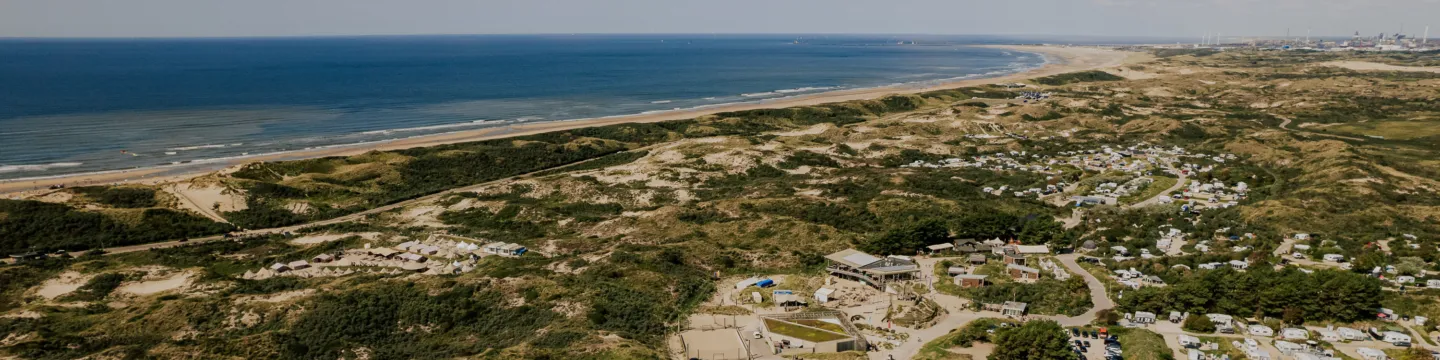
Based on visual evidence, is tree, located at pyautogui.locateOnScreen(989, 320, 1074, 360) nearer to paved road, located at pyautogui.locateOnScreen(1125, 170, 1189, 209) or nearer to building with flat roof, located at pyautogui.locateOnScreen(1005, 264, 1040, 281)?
building with flat roof, located at pyautogui.locateOnScreen(1005, 264, 1040, 281)

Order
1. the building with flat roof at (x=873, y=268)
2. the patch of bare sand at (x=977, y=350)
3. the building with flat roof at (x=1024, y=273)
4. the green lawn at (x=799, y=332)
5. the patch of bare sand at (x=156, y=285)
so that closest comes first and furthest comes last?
the patch of bare sand at (x=977, y=350) → the green lawn at (x=799, y=332) → the building with flat roof at (x=873, y=268) → the building with flat roof at (x=1024, y=273) → the patch of bare sand at (x=156, y=285)

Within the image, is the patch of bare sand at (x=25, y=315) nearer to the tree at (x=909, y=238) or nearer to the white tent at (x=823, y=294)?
the white tent at (x=823, y=294)

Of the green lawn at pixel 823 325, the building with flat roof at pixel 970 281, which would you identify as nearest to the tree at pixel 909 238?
the building with flat roof at pixel 970 281

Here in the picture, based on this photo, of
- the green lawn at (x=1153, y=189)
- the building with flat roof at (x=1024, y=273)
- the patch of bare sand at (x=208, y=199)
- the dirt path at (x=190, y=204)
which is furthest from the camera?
the green lawn at (x=1153, y=189)

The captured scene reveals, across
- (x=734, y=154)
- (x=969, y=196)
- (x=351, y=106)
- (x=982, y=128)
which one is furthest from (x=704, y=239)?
(x=351, y=106)

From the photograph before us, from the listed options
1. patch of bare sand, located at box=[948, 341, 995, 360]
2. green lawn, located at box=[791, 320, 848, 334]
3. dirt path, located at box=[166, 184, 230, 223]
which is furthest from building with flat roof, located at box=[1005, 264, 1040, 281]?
dirt path, located at box=[166, 184, 230, 223]
